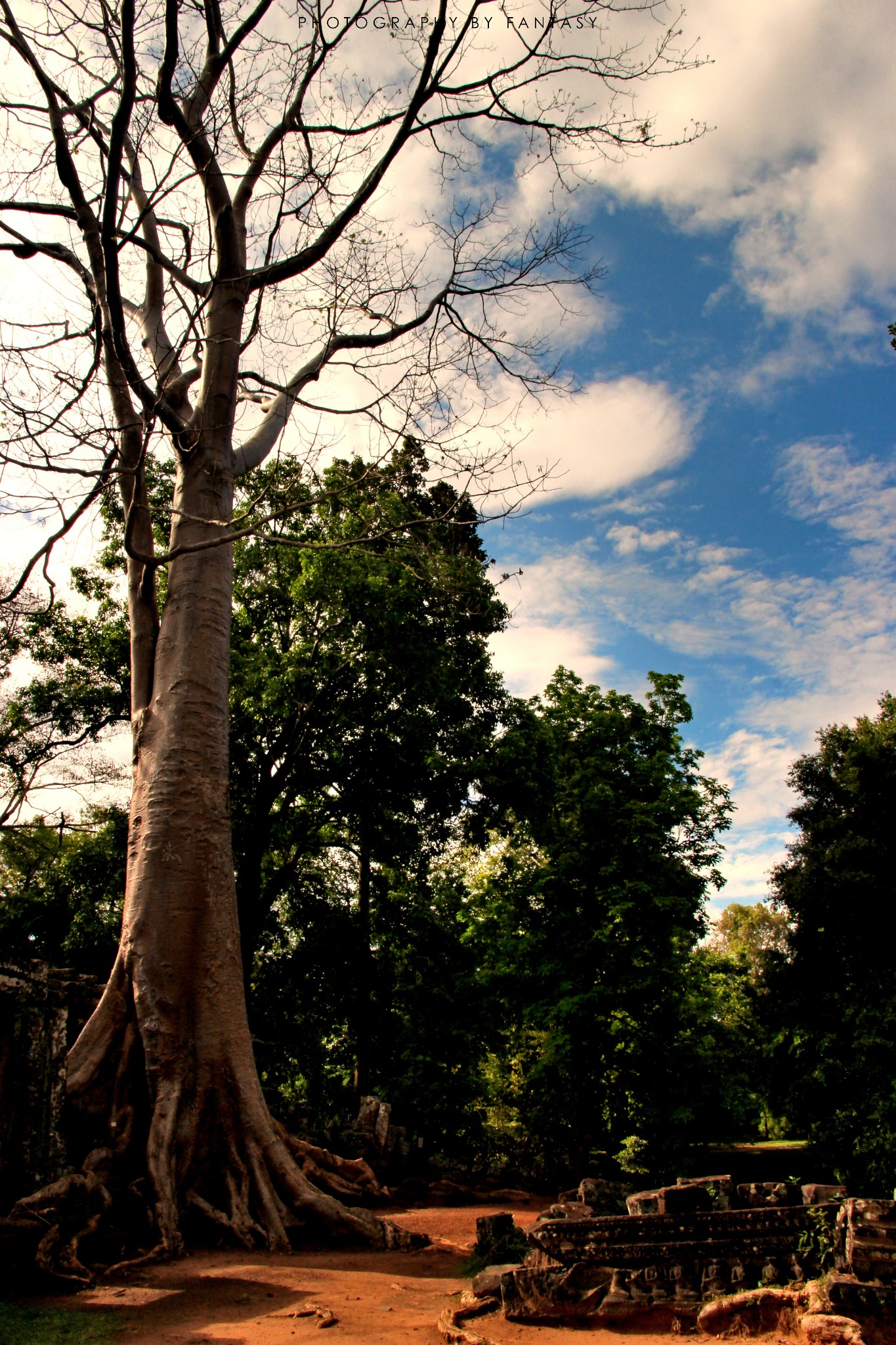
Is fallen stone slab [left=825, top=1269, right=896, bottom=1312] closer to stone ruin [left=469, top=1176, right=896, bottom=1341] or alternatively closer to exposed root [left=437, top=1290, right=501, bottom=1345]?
stone ruin [left=469, top=1176, right=896, bottom=1341]

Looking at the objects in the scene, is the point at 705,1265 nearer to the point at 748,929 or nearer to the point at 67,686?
the point at 67,686

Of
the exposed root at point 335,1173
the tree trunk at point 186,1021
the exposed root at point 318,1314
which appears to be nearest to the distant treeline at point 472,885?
the exposed root at point 335,1173

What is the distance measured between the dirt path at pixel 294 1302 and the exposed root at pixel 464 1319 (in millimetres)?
53

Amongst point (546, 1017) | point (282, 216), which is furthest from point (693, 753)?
point (282, 216)

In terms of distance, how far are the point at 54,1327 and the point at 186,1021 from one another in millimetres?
2501

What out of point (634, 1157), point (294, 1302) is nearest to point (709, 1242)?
point (294, 1302)

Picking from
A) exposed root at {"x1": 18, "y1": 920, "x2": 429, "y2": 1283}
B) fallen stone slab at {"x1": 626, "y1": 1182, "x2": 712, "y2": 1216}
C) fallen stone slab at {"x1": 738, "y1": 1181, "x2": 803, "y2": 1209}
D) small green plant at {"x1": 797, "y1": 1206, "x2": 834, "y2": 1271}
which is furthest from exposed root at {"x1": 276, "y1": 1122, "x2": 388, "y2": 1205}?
small green plant at {"x1": 797, "y1": 1206, "x2": 834, "y2": 1271}

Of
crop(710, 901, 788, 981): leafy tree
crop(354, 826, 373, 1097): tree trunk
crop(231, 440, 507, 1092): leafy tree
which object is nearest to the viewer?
crop(231, 440, 507, 1092): leafy tree

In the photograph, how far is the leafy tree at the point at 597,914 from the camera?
13812mm

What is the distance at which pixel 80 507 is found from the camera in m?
6.32

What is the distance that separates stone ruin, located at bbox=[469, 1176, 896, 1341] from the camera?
11.5 ft

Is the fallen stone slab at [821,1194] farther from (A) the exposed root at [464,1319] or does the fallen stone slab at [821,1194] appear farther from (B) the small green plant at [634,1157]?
(B) the small green plant at [634,1157]

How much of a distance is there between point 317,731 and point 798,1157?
503 inches

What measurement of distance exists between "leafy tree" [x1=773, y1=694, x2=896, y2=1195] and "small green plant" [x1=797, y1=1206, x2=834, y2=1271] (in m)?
11.3
